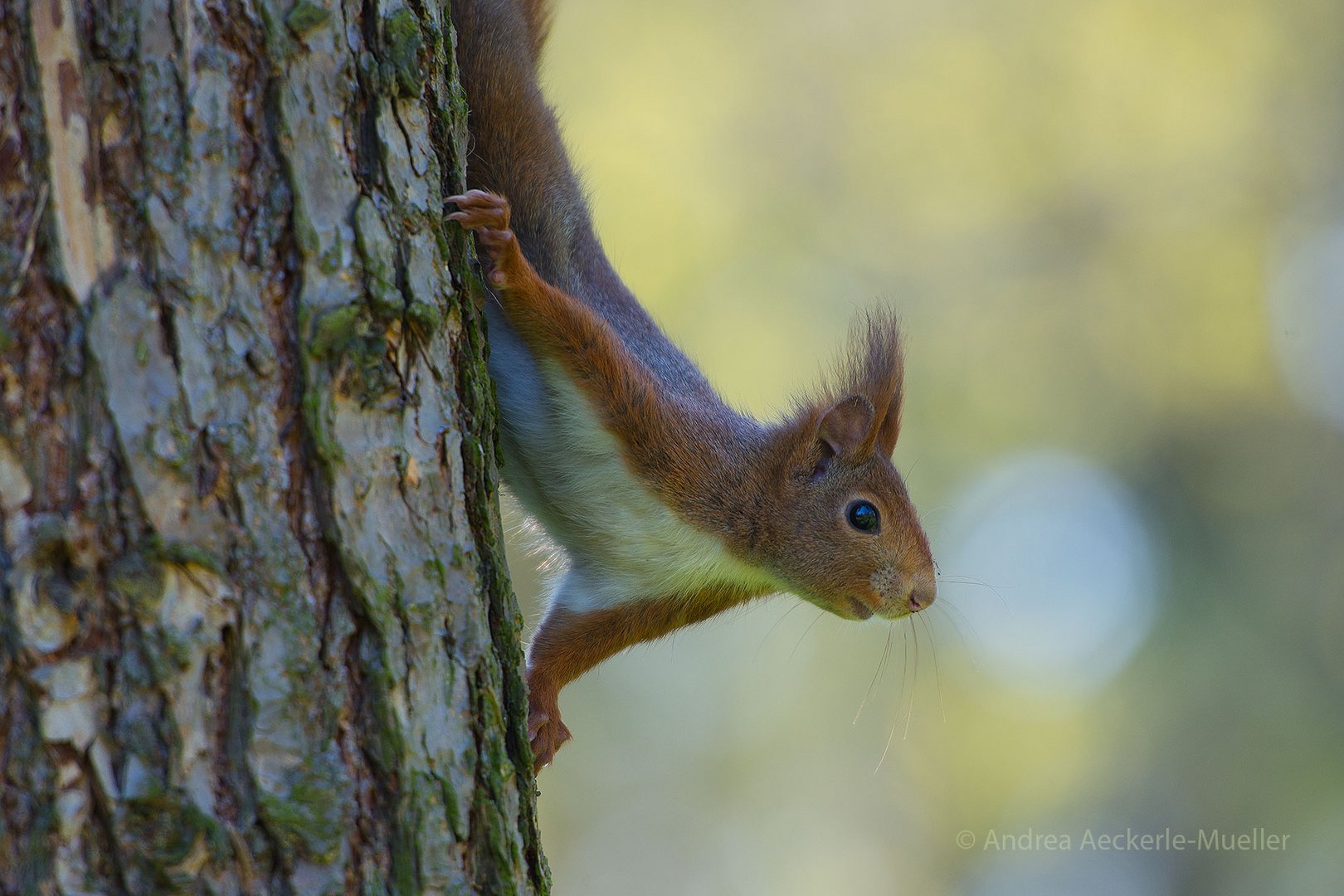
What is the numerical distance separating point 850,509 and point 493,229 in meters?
1.44

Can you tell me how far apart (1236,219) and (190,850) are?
31.3 ft

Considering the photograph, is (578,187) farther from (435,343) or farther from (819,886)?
(819,886)

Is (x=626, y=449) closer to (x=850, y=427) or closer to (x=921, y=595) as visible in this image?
(x=850, y=427)

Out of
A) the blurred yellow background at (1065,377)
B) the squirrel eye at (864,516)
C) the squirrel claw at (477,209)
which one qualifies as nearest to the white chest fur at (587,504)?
the squirrel eye at (864,516)

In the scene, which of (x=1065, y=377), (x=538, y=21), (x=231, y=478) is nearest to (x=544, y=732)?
(x=231, y=478)

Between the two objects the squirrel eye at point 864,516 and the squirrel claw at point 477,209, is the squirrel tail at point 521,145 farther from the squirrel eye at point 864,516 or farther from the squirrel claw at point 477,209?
the squirrel eye at point 864,516

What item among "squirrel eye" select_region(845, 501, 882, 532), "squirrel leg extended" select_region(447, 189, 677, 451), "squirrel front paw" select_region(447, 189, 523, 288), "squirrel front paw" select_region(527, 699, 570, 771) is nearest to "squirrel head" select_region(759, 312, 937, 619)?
"squirrel eye" select_region(845, 501, 882, 532)

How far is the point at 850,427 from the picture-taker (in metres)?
3.30

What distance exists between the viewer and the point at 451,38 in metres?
2.11

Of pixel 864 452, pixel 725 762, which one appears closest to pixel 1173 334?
pixel 725 762

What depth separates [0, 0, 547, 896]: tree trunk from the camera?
1.41m

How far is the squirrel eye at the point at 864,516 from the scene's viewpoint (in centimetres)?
327

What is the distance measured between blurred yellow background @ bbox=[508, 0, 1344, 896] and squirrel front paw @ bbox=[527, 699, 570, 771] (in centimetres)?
608

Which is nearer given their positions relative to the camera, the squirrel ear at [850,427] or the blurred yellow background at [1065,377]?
the squirrel ear at [850,427]
